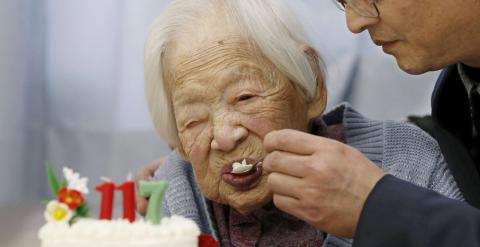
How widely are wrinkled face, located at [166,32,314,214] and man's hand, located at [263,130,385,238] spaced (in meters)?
0.17

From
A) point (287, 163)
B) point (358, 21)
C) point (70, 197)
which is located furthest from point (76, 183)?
point (358, 21)

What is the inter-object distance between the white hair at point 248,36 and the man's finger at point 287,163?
0.26 m

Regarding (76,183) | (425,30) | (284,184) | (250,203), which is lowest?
(250,203)

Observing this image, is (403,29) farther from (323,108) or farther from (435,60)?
(323,108)

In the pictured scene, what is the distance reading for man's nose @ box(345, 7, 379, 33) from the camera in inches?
53.1

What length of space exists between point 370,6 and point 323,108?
0.27 meters

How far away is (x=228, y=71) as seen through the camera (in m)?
1.42

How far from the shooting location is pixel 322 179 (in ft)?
3.96

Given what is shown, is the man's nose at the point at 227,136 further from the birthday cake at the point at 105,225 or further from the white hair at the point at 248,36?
the birthday cake at the point at 105,225

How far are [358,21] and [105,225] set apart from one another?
63 cm

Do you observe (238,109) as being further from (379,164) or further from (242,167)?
(379,164)

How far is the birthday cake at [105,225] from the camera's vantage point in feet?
3.01

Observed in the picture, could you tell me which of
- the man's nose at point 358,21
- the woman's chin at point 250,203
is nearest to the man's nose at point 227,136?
the woman's chin at point 250,203

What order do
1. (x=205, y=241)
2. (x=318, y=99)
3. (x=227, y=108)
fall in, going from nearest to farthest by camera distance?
(x=205, y=241) → (x=227, y=108) → (x=318, y=99)
